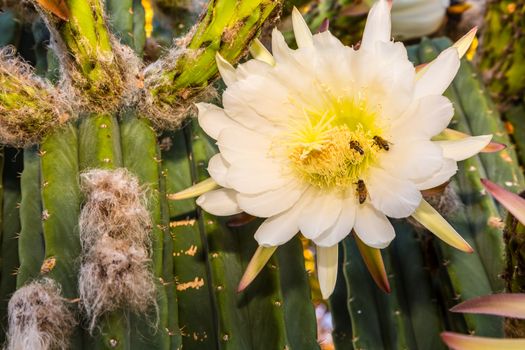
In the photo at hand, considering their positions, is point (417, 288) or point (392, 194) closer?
point (392, 194)

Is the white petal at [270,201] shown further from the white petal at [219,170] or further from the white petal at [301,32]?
the white petal at [301,32]

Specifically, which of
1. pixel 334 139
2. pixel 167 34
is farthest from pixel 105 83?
pixel 167 34

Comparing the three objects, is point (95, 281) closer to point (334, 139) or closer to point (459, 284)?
point (334, 139)

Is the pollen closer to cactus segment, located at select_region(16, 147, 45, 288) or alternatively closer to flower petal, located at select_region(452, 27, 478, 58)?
flower petal, located at select_region(452, 27, 478, 58)

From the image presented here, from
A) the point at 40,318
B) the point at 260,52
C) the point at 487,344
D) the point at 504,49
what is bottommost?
the point at 487,344

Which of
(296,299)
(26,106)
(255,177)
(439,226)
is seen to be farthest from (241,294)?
(26,106)

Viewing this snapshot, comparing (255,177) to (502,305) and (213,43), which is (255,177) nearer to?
(213,43)
